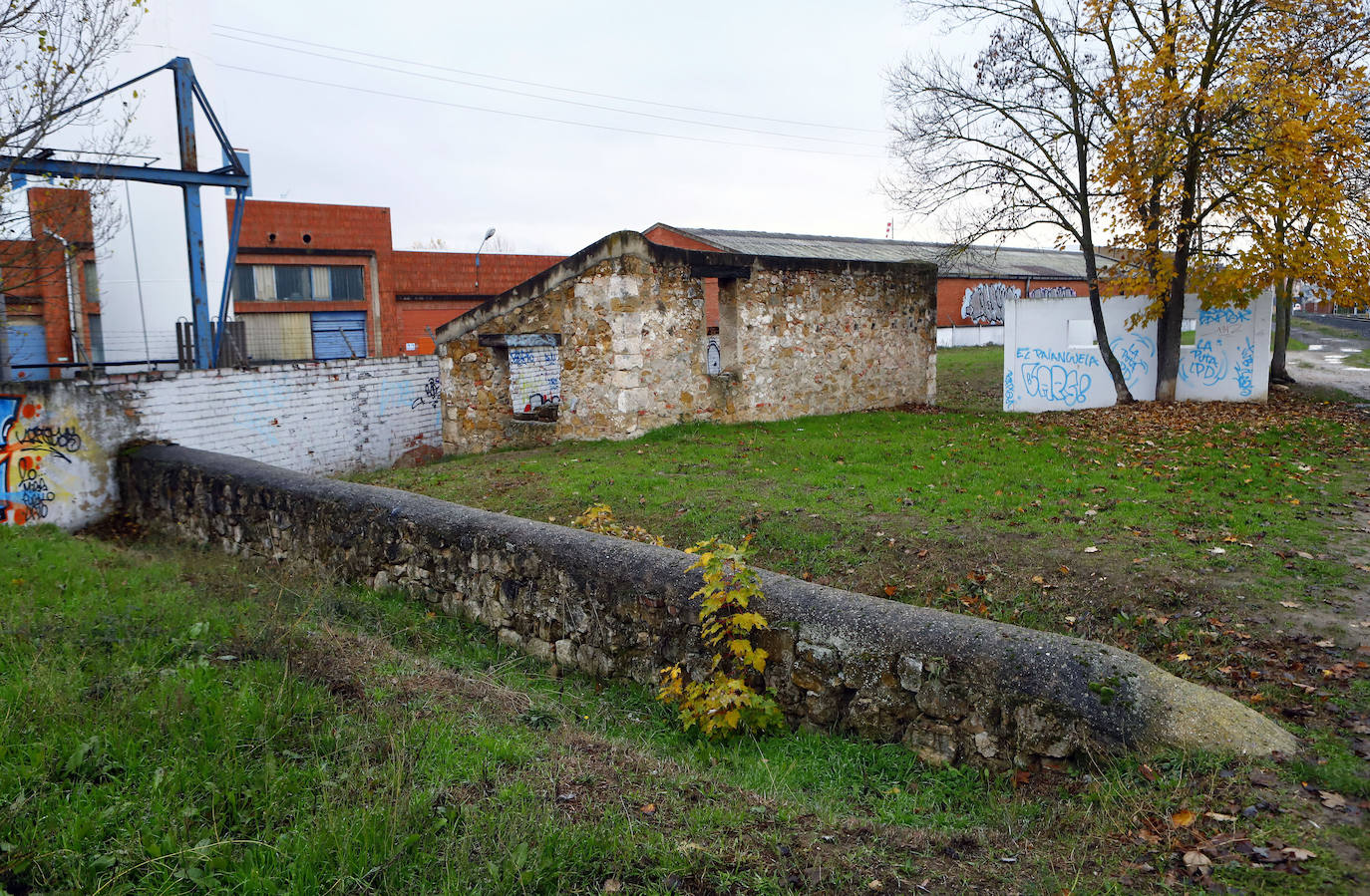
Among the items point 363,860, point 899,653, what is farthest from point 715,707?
point 363,860

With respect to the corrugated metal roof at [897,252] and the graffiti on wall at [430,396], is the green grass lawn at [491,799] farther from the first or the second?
the corrugated metal roof at [897,252]

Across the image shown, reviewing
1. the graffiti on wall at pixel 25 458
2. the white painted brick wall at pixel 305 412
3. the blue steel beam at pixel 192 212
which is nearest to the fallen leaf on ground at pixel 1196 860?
the graffiti on wall at pixel 25 458

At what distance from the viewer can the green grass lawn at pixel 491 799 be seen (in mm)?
2846

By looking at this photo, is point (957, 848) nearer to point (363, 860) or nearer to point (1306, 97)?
point (363, 860)

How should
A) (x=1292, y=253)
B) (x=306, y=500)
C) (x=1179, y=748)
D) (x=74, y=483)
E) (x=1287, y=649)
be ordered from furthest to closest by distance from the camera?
(x=1292, y=253), (x=74, y=483), (x=306, y=500), (x=1287, y=649), (x=1179, y=748)

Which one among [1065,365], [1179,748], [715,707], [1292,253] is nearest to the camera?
[1179,748]

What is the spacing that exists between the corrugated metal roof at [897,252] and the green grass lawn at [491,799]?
20.1m

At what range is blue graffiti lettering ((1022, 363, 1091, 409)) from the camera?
53.9 ft

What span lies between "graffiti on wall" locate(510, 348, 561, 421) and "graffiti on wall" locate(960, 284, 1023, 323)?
24.2 m

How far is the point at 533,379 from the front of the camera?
16.5 m

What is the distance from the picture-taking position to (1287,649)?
4.64 metres

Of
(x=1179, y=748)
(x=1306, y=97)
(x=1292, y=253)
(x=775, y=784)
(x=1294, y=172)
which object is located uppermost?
(x=1306, y=97)

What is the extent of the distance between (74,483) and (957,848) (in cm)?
1074

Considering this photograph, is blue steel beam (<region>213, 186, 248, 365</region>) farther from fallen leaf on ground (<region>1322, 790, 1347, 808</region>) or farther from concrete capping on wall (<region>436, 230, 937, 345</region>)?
fallen leaf on ground (<region>1322, 790, 1347, 808</region>)
